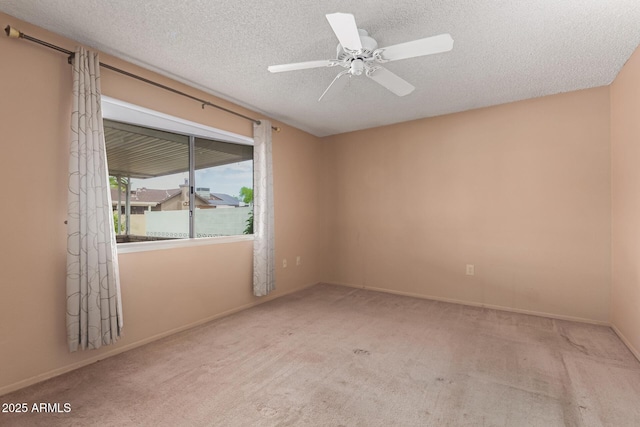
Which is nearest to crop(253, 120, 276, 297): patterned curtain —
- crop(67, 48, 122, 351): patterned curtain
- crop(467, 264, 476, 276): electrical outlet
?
crop(67, 48, 122, 351): patterned curtain

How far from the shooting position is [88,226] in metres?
2.13

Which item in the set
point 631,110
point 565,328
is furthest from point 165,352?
point 631,110

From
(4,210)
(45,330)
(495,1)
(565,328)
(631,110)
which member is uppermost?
(495,1)

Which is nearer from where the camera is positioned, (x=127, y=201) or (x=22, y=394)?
(x=22, y=394)

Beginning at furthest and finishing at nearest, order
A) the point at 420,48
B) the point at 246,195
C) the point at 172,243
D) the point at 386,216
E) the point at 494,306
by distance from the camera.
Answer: the point at 386,216 → the point at 246,195 → the point at 494,306 → the point at 172,243 → the point at 420,48

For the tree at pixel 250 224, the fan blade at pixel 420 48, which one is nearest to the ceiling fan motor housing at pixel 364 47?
the fan blade at pixel 420 48

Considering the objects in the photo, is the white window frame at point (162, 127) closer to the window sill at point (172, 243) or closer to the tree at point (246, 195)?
the window sill at point (172, 243)

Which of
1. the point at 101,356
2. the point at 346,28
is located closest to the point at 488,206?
the point at 346,28

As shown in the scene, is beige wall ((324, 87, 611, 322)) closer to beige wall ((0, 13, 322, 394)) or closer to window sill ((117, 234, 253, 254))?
window sill ((117, 234, 253, 254))

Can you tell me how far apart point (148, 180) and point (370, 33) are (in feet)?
7.89

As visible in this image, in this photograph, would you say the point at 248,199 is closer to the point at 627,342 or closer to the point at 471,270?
the point at 471,270

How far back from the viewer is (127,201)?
2855 millimetres

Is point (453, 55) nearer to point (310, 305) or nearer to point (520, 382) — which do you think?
point (520, 382)

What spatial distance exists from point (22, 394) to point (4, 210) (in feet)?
3.76
